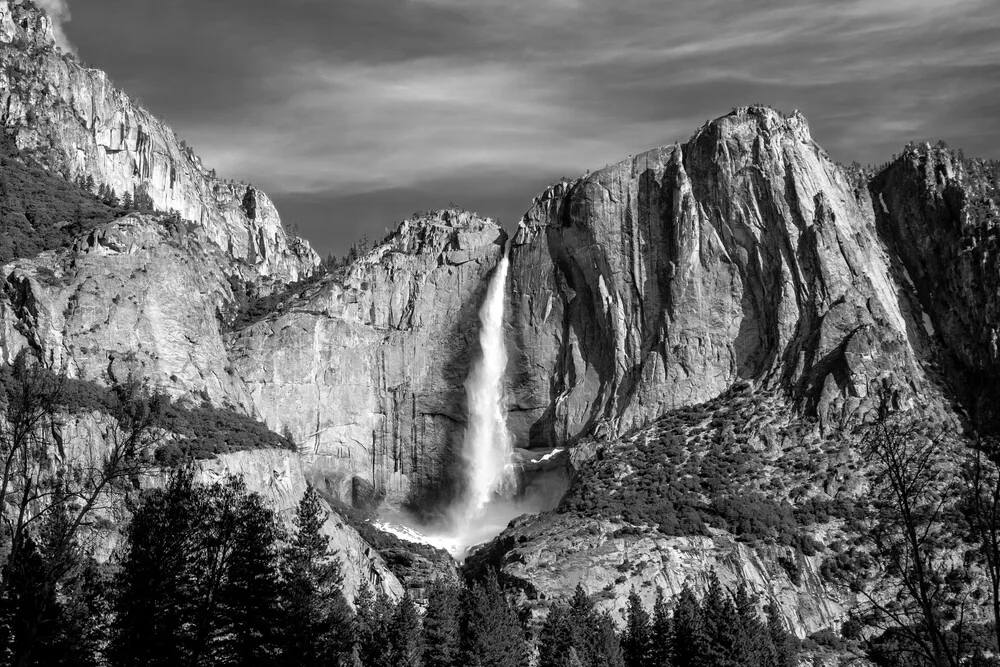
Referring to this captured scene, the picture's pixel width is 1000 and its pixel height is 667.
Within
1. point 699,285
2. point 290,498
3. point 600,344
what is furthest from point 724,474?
point 290,498

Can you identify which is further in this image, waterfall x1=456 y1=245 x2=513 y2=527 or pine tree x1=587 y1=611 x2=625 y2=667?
waterfall x1=456 y1=245 x2=513 y2=527

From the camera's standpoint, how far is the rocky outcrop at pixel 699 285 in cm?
11119

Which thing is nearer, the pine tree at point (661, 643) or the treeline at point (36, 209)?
the pine tree at point (661, 643)

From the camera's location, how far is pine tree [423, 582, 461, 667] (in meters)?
70.5

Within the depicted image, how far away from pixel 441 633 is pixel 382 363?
186 feet

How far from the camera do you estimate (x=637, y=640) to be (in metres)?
76.3

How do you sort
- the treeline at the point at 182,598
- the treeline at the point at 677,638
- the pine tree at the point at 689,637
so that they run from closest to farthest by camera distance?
1. the treeline at the point at 182,598
2. the pine tree at the point at 689,637
3. the treeline at the point at 677,638

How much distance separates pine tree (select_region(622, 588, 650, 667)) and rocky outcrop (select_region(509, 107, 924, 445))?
31908mm

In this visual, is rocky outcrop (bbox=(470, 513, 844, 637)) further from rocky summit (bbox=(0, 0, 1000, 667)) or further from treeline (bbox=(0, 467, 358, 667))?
treeline (bbox=(0, 467, 358, 667))

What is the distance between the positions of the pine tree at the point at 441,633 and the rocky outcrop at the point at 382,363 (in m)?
45.5

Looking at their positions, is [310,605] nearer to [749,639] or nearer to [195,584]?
[195,584]

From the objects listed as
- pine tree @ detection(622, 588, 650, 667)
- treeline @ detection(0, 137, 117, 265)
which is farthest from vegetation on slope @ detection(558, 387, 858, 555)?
treeline @ detection(0, 137, 117, 265)

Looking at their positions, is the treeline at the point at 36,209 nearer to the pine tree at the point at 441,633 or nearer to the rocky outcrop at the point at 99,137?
the rocky outcrop at the point at 99,137

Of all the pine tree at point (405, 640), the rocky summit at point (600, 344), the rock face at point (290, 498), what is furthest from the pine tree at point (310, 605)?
the rock face at point (290, 498)
